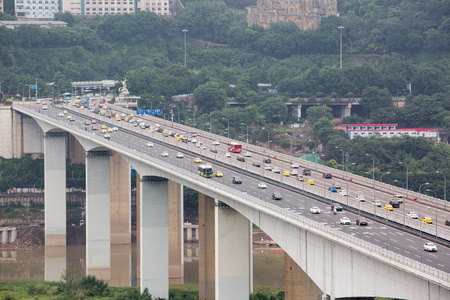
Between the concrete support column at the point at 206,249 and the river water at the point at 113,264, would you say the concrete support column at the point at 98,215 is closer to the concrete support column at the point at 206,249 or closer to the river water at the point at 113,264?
the river water at the point at 113,264

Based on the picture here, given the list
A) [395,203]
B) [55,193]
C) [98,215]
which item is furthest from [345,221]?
[55,193]

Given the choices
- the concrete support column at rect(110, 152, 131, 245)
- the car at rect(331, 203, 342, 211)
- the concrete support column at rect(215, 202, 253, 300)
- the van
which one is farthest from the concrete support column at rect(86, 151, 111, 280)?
the car at rect(331, 203, 342, 211)

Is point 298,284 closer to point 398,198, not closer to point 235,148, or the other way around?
point 398,198

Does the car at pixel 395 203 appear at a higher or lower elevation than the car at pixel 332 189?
lower

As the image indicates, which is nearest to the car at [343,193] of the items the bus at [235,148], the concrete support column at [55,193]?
the bus at [235,148]

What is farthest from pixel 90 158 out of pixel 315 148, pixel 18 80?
pixel 18 80

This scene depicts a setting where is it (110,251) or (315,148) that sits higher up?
(315,148)

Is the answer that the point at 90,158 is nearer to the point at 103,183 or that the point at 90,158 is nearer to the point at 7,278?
the point at 103,183

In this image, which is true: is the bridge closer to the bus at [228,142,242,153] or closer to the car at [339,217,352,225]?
the car at [339,217,352,225]
